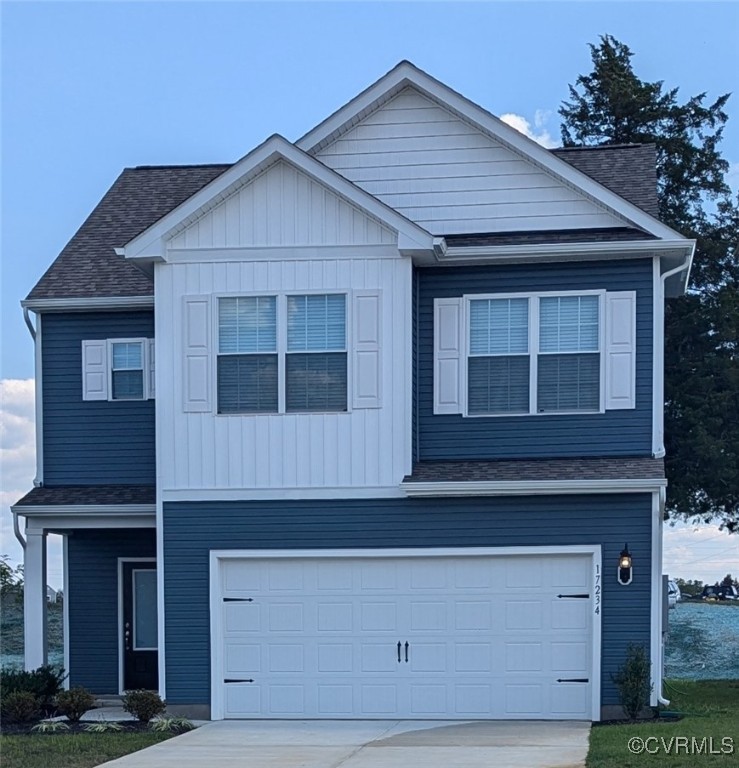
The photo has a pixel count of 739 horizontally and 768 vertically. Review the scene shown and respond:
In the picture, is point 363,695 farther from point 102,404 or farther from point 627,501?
point 102,404

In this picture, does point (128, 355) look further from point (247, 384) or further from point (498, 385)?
point (498, 385)

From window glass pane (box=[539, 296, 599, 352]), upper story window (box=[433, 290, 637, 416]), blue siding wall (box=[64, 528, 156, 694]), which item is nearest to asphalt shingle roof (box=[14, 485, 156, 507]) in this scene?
blue siding wall (box=[64, 528, 156, 694])

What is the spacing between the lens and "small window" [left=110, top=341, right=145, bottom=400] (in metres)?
19.0

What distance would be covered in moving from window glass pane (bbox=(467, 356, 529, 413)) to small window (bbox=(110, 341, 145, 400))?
499cm

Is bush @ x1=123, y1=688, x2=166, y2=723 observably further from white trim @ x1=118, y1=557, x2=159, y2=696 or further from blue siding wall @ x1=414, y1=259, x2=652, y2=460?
blue siding wall @ x1=414, y1=259, x2=652, y2=460

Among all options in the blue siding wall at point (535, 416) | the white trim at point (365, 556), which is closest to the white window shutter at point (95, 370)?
the white trim at point (365, 556)

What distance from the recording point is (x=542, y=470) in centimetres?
1628

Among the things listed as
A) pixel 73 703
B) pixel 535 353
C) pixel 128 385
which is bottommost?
pixel 73 703

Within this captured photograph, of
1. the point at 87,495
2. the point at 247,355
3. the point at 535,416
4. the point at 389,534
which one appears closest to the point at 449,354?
the point at 535,416

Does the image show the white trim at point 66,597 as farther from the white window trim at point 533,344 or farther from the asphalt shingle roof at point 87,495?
the white window trim at point 533,344

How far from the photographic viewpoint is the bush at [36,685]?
16.7 metres

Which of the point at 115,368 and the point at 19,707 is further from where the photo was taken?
the point at 115,368

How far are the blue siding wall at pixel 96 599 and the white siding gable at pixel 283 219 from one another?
4.95 meters

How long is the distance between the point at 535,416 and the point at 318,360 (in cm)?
281
